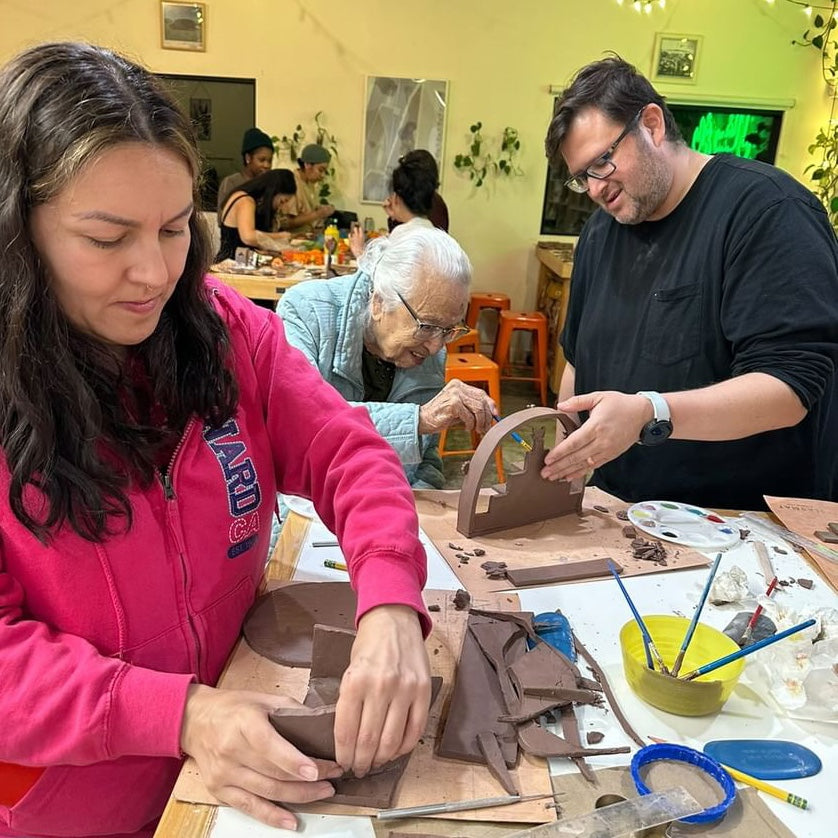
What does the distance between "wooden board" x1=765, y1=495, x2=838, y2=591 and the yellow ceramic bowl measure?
520 millimetres

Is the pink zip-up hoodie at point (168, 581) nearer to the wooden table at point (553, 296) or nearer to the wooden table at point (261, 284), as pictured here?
the wooden table at point (261, 284)

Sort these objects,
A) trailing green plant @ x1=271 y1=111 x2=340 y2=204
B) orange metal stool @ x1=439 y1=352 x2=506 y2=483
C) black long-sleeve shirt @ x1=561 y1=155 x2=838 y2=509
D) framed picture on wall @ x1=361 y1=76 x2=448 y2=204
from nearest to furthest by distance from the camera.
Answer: black long-sleeve shirt @ x1=561 y1=155 x2=838 y2=509
orange metal stool @ x1=439 y1=352 x2=506 y2=483
framed picture on wall @ x1=361 y1=76 x2=448 y2=204
trailing green plant @ x1=271 y1=111 x2=340 y2=204

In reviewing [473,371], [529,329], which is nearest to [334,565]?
[473,371]

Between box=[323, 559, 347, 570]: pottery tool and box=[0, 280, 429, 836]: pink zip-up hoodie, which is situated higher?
box=[0, 280, 429, 836]: pink zip-up hoodie

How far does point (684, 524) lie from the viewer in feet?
5.60

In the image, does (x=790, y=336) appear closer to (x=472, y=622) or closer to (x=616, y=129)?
(x=616, y=129)

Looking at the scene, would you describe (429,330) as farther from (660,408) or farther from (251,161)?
(251,161)

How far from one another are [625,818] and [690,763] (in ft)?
0.51

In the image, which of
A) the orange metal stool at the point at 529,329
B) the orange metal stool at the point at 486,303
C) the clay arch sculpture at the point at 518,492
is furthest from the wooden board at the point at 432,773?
the orange metal stool at the point at 486,303

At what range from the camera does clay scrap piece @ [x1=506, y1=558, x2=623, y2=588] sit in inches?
57.1

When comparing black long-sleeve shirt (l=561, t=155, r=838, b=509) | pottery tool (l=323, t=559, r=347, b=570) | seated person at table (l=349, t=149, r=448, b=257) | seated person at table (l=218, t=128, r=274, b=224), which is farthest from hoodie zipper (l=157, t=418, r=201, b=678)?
seated person at table (l=218, t=128, r=274, b=224)

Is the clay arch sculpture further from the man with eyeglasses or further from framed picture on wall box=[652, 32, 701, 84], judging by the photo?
framed picture on wall box=[652, 32, 701, 84]

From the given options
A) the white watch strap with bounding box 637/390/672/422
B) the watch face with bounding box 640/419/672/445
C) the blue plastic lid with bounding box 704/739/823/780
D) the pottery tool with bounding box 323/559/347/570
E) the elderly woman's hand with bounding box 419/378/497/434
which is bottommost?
the pottery tool with bounding box 323/559/347/570

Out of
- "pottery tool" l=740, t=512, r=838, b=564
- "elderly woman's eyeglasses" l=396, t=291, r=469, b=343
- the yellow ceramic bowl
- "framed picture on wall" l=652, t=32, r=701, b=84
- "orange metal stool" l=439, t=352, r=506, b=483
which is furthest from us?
"framed picture on wall" l=652, t=32, r=701, b=84
